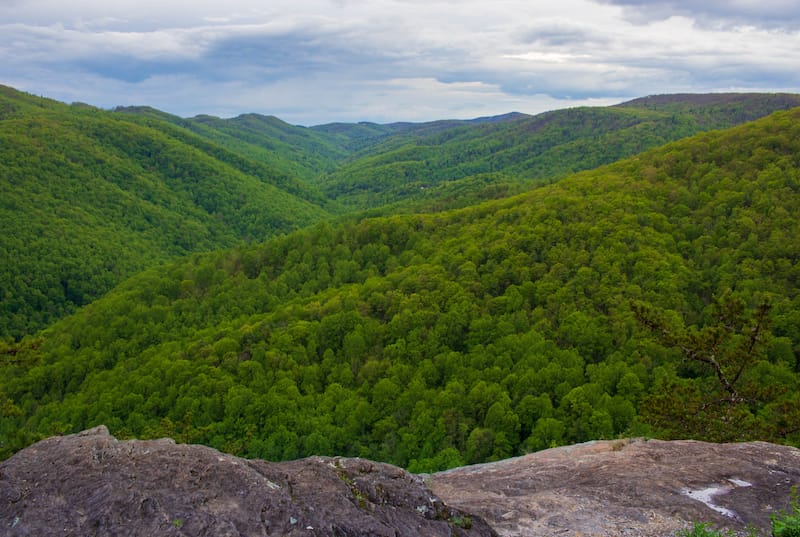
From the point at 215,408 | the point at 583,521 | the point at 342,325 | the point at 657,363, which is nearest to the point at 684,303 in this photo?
the point at 657,363

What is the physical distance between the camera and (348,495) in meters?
10.8

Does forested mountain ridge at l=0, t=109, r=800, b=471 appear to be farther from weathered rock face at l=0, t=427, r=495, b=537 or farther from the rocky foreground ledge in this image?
weathered rock face at l=0, t=427, r=495, b=537

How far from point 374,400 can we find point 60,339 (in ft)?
232

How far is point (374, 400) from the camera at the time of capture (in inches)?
2251

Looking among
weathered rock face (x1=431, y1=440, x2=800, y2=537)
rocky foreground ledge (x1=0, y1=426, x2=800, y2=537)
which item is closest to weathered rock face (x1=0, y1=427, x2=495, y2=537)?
rocky foreground ledge (x1=0, y1=426, x2=800, y2=537)

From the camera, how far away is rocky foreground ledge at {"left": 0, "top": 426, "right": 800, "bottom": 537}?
9359 mm

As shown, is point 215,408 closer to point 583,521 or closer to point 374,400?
point 374,400

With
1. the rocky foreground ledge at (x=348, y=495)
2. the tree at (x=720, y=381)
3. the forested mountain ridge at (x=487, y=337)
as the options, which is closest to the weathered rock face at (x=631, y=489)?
the rocky foreground ledge at (x=348, y=495)

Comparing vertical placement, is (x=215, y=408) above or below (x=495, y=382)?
below

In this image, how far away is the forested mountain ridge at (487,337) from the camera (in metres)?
47.0

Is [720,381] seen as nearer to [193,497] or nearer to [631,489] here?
[631,489]

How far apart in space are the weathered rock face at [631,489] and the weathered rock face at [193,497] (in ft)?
8.84

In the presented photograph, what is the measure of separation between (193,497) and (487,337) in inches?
2197

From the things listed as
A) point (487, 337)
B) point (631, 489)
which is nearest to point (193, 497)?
point (631, 489)
